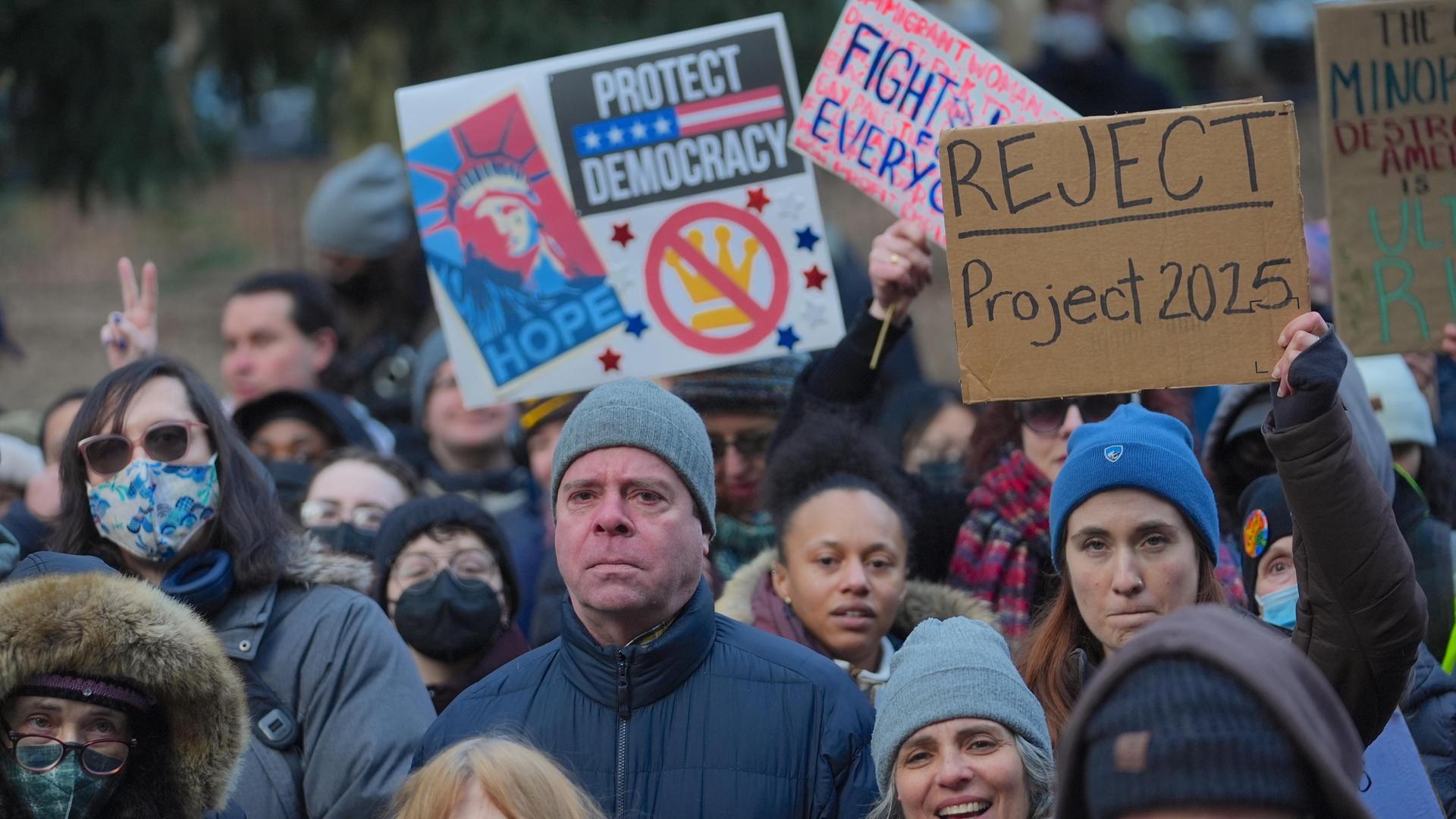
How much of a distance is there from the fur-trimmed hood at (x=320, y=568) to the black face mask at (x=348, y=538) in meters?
1.04

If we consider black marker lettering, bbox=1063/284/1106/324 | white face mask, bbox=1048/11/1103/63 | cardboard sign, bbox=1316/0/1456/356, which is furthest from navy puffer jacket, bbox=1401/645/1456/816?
white face mask, bbox=1048/11/1103/63

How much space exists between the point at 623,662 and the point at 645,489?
1.25 feet

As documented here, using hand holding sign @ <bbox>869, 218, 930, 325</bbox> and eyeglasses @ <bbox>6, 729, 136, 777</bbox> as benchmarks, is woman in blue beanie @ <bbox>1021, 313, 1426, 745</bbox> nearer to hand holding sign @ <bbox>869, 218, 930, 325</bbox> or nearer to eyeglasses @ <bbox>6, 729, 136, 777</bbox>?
hand holding sign @ <bbox>869, 218, 930, 325</bbox>

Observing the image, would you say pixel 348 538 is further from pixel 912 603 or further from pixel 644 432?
pixel 644 432

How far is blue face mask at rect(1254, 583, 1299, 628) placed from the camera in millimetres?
4441

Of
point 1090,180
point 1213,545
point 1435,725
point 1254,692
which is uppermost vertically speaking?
point 1090,180

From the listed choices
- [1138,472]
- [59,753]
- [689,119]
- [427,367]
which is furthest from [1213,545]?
[427,367]

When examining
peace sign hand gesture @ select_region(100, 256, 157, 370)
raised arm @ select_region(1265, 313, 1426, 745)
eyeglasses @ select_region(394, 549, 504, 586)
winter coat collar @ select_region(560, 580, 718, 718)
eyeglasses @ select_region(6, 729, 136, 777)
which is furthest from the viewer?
peace sign hand gesture @ select_region(100, 256, 157, 370)

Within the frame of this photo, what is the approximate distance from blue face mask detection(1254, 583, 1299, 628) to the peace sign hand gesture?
3216 mm

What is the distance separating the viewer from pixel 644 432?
157 inches

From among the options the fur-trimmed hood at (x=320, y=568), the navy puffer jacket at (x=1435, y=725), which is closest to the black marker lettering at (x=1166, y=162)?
the navy puffer jacket at (x=1435, y=725)

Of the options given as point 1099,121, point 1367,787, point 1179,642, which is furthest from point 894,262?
point 1179,642

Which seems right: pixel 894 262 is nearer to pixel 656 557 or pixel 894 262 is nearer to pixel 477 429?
pixel 656 557

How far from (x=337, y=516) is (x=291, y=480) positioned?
546 millimetres
